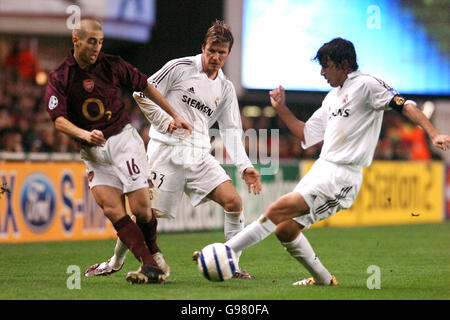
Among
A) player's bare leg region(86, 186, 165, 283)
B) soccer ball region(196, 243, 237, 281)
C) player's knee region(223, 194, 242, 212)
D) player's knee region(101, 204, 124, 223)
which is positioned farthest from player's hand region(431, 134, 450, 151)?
player's knee region(101, 204, 124, 223)

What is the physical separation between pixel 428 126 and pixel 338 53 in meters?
1.06

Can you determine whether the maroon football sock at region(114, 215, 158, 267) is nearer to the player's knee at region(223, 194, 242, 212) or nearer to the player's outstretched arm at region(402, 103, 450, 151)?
the player's knee at region(223, 194, 242, 212)

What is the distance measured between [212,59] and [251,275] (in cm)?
214

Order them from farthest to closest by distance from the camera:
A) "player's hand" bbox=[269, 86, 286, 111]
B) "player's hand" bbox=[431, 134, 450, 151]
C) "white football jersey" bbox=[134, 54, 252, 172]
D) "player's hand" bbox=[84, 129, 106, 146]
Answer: "white football jersey" bbox=[134, 54, 252, 172] < "player's hand" bbox=[269, 86, 286, 111] < "player's hand" bbox=[84, 129, 106, 146] < "player's hand" bbox=[431, 134, 450, 151]

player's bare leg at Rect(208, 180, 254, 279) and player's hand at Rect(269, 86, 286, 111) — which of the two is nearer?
player's hand at Rect(269, 86, 286, 111)

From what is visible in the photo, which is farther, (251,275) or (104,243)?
(104,243)

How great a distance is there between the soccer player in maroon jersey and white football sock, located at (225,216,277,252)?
0.77m

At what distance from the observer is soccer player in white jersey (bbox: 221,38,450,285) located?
676 cm

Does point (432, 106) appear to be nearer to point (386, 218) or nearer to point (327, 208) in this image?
point (386, 218)

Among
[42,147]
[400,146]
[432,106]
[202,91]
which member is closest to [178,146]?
[202,91]

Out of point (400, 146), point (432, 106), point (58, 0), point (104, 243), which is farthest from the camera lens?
point (432, 106)

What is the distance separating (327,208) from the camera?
6.89m

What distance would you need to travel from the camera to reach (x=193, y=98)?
8.10 m

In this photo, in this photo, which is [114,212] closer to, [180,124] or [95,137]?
[95,137]
